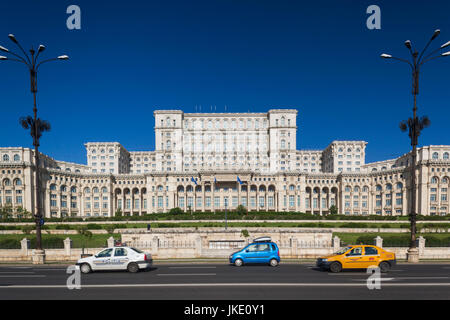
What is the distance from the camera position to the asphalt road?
1147 cm

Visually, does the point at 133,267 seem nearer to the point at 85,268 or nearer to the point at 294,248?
the point at 85,268

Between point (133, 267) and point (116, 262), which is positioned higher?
point (116, 262)

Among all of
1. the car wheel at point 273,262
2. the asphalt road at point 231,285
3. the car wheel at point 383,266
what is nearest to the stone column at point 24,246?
the asphalt road at point 231,285

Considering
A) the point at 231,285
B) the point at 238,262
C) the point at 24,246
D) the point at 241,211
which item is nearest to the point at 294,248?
the point at 238,262

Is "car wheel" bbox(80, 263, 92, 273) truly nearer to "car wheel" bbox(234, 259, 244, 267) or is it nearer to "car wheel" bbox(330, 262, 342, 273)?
"car wheel" bbox(234, 259, 244, 267)

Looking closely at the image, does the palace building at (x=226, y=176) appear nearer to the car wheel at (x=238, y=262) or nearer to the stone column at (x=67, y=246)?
the stone column at (x=67, y=246)

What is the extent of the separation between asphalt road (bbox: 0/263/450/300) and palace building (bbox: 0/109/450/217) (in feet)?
199

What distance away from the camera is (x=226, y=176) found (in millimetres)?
96562

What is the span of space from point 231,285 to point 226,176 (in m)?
83.3

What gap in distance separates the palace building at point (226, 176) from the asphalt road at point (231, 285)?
60.8 m

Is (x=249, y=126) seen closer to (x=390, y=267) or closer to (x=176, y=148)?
(x=176, y=148)
